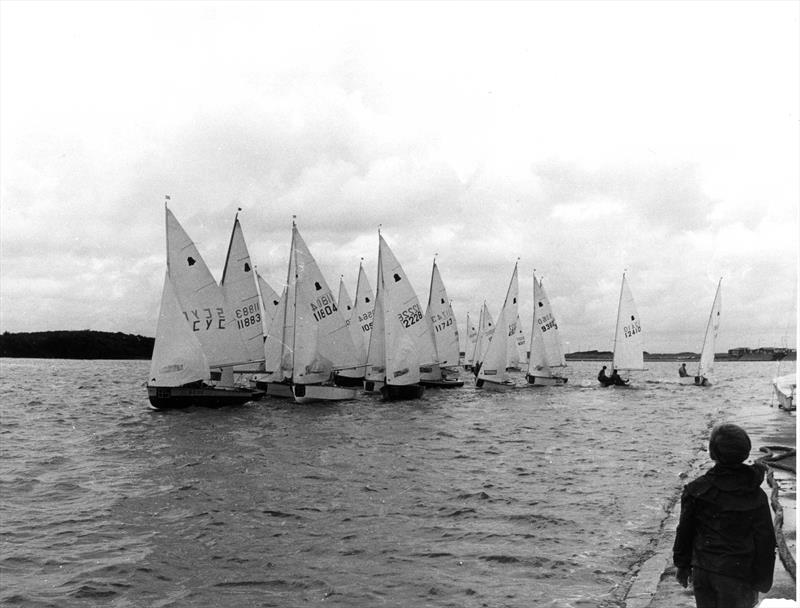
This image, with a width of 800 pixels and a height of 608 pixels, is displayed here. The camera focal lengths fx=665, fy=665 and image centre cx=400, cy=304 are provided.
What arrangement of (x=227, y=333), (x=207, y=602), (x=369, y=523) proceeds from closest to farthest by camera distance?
(x=207, y=602)
(x=369, y=523)
(x=227, y=333)

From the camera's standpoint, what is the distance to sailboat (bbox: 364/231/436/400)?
34375mm

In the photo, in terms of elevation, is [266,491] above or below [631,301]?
below

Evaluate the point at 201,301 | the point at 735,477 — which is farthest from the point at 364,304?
the point at 735,477

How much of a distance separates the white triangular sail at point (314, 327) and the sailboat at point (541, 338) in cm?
1904

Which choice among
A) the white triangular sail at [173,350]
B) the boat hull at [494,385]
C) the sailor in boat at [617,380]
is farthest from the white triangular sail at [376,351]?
the sailor in boat at [617,380]

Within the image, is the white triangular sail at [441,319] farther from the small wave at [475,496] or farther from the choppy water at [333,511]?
the small wave at [475,496]

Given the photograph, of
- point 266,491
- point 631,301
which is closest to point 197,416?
point 266,491

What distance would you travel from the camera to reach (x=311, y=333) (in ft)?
106

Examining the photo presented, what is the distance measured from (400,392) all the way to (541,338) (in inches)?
675

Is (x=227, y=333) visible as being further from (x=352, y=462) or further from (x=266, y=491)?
(x=266, y=491)

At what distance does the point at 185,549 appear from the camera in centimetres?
980

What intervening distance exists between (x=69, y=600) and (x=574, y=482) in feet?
32.4

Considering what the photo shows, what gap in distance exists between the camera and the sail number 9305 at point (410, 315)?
3491cm

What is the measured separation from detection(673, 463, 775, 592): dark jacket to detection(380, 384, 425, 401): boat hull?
3044cm
